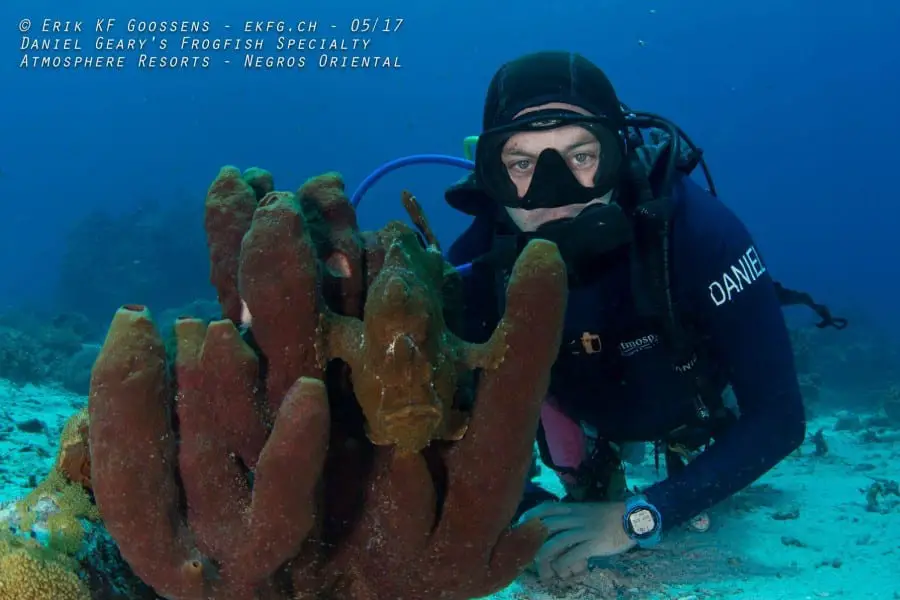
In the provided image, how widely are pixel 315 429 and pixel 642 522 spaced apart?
2199mm

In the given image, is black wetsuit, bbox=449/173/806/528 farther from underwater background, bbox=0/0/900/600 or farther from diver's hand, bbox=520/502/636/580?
underwater background, bbox=0/0/900/600

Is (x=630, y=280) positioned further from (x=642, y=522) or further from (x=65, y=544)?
(x=65, y=544)

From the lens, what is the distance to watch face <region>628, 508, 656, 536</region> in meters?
3.15

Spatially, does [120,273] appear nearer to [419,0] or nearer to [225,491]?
[225,491]

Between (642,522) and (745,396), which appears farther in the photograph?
(745,396)

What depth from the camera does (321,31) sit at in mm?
105000

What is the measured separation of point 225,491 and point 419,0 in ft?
454

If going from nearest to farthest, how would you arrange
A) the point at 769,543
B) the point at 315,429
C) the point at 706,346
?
the point at 315,429
the point at 706,346
the point at 769,543

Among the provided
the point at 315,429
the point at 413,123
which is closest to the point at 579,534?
the point at 315,429

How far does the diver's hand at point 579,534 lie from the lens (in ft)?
10.6

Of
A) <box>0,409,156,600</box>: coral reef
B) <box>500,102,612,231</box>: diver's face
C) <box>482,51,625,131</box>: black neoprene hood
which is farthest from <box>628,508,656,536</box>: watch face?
<box>0,409,156,600</box>: coral reef

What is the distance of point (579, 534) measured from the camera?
3.23m

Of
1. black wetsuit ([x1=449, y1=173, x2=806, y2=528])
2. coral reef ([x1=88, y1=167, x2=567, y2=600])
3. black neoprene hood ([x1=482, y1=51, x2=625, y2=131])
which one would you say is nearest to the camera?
coral reef ([x1=88, y1=167, x2=567, y2=600])

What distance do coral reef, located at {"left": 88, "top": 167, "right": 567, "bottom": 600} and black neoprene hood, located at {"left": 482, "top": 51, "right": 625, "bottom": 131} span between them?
5.88 ft
